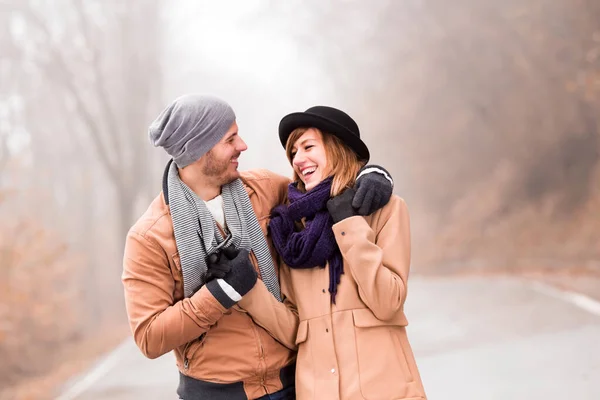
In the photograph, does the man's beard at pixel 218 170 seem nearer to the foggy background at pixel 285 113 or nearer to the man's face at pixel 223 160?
the man's face at pixel 223 160

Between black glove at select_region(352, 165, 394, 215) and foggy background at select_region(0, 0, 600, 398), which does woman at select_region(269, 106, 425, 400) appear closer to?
black glove at select_region(352, 165, 394, 215)

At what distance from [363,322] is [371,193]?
1.27 ft

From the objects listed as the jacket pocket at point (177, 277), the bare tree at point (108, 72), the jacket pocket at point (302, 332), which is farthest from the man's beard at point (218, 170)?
the bare tree at point (108, 72)

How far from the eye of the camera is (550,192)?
1012 centimetres

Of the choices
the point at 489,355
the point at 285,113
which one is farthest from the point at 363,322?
the point at 285,113

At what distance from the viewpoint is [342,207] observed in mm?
2072

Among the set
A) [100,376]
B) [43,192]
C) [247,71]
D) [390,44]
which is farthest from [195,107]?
[390,44]

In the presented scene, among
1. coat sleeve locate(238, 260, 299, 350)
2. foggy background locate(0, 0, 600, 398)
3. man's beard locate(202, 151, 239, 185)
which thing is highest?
foggy background locate(0, 0, 600, 398)

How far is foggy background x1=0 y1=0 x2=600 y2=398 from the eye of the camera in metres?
7.41

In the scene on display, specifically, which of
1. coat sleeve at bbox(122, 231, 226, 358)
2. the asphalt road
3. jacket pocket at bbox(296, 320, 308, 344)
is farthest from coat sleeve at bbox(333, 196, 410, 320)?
the asphalt road

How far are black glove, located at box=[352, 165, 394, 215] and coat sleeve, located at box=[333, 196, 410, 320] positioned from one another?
41mm

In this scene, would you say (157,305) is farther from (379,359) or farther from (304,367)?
(379,359)

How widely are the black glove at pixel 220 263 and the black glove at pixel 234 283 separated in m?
0.01

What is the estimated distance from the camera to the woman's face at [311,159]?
222cm
